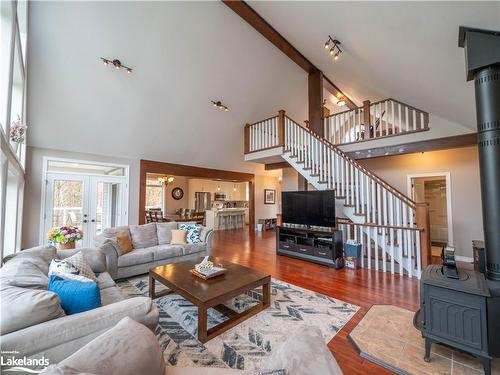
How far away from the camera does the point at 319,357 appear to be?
938 millimetres

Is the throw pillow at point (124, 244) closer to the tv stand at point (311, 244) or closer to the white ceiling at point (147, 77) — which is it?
the white ceiling at point (147, 77)

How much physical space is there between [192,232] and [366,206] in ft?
11.7

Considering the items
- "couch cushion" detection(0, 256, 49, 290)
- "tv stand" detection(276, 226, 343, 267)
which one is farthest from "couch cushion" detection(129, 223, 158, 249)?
"tv stand" detection(276, 226, 343, 267)

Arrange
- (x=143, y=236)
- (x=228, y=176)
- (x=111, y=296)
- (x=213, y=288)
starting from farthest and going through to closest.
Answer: (x=228, y=176) < (x=143, y=236) < (x=213, y=288) < (x=111, y=296)

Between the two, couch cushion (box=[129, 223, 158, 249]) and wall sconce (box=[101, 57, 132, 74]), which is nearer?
wall sconce (box=[101, 57, 132, 74])

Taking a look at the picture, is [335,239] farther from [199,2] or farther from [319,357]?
[199,2]

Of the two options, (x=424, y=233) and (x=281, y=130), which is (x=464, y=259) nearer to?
(x=424, y=233)

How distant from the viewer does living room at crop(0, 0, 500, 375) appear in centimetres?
173

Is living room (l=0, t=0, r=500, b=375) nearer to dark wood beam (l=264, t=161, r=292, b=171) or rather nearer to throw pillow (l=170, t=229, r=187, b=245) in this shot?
throw pillow (l=170, t=229, r=187, b=245)

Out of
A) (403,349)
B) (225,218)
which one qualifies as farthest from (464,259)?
(225,218)

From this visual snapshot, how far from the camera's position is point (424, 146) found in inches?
192

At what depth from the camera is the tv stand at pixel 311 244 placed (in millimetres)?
4419

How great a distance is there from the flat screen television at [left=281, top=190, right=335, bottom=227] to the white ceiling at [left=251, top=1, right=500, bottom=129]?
2.33 metres

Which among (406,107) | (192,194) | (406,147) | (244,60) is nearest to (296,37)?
(244,60)
